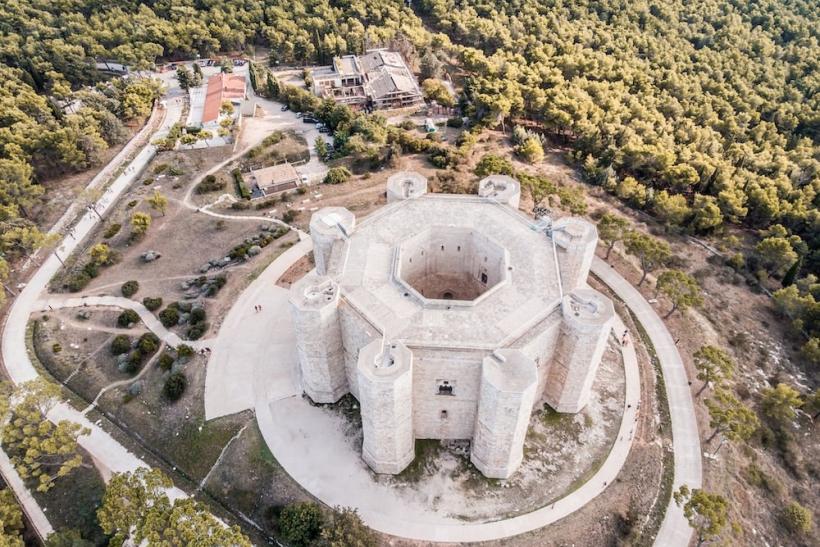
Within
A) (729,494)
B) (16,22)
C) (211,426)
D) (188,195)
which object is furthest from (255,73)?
(729,494)

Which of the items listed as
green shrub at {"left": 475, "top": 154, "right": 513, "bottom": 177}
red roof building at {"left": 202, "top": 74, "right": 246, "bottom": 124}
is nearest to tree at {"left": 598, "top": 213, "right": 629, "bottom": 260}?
green shrub at {"left": 475, "top": 154, "right": 513, "bottom": 177}

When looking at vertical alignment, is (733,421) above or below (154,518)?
above

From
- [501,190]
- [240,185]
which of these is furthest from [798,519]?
[240,185]

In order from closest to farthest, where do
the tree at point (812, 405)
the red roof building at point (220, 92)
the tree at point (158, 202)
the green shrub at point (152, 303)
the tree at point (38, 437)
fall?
the tree at point (38, 437)
the tree at point (812, 405)
the green shrub at point (152, 303)
the tree at point (158, 202)
the red roof building at point (220, 92)

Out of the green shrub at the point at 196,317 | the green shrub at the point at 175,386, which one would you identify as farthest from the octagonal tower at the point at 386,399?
the green shrub at the point at 196,317

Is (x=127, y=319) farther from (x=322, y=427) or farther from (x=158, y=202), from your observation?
(x=322, y=427)

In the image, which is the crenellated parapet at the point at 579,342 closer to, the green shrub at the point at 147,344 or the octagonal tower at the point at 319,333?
the octagonal tower at the point at 319,333
